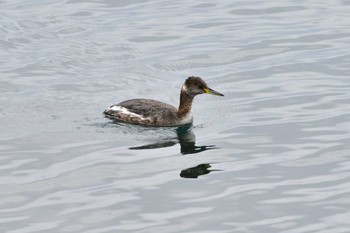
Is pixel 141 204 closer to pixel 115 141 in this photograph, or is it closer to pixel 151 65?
pixel 115 141

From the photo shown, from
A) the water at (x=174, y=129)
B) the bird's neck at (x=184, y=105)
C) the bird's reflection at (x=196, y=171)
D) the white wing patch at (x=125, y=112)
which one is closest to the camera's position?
the water at (x=174, y=129)

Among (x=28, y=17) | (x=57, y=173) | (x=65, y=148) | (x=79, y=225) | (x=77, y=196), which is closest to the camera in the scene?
(x=79, y=225)

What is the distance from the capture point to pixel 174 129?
25.0 metres

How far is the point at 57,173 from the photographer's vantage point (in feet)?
68.6

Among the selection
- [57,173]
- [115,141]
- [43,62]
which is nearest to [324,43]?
[43,62]

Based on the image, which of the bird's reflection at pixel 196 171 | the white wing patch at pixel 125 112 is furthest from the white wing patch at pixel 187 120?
the bird's reflection at pixel 196 171

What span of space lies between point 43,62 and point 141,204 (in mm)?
11357

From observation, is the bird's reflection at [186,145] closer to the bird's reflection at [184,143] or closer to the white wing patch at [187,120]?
the bird's reflection at [184,143]

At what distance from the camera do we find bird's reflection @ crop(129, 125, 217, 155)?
2267cm

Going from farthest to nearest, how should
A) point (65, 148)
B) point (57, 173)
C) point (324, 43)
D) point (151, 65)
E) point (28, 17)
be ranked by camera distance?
point (28, 17) → point (324, 43) → point (151, 65) → point (65, 148) → point (57, 173)

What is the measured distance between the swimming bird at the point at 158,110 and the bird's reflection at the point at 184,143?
0.29 meters

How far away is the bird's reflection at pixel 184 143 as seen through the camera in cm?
2267

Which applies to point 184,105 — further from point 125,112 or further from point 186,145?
point 186,145

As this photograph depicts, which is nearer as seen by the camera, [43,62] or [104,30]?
[43,62]
